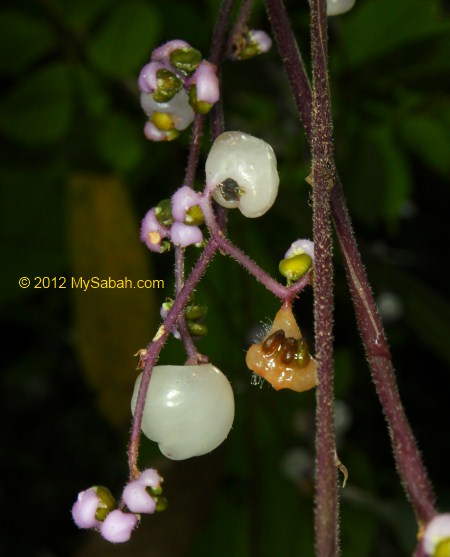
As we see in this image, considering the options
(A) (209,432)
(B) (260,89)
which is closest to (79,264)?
(B) (260,89)

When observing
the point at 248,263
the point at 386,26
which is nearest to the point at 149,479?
the point at 248,263

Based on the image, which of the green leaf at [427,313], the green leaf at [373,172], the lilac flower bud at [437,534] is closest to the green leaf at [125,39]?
the green leaf at [373,172]

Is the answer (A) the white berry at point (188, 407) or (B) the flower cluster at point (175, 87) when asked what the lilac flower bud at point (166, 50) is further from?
(A) the white berry at point (188, 407)

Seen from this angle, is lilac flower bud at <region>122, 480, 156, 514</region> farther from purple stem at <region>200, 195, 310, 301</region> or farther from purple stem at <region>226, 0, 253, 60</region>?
purple stem at <region>226, 0, 253, 60</region>

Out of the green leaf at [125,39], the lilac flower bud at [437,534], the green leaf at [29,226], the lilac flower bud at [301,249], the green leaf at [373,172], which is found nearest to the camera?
the lilac flower bud at [437,534]

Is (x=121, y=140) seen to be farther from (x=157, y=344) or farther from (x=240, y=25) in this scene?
(x=157, y=344)

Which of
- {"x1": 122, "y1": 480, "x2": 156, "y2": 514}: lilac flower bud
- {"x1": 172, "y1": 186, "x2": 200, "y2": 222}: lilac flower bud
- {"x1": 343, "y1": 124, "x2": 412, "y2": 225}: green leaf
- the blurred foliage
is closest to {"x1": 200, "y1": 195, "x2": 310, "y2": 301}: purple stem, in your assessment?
{"x1": 172, "y1": 186, "x2": 200, "y2": 222}: lilac flower bud
